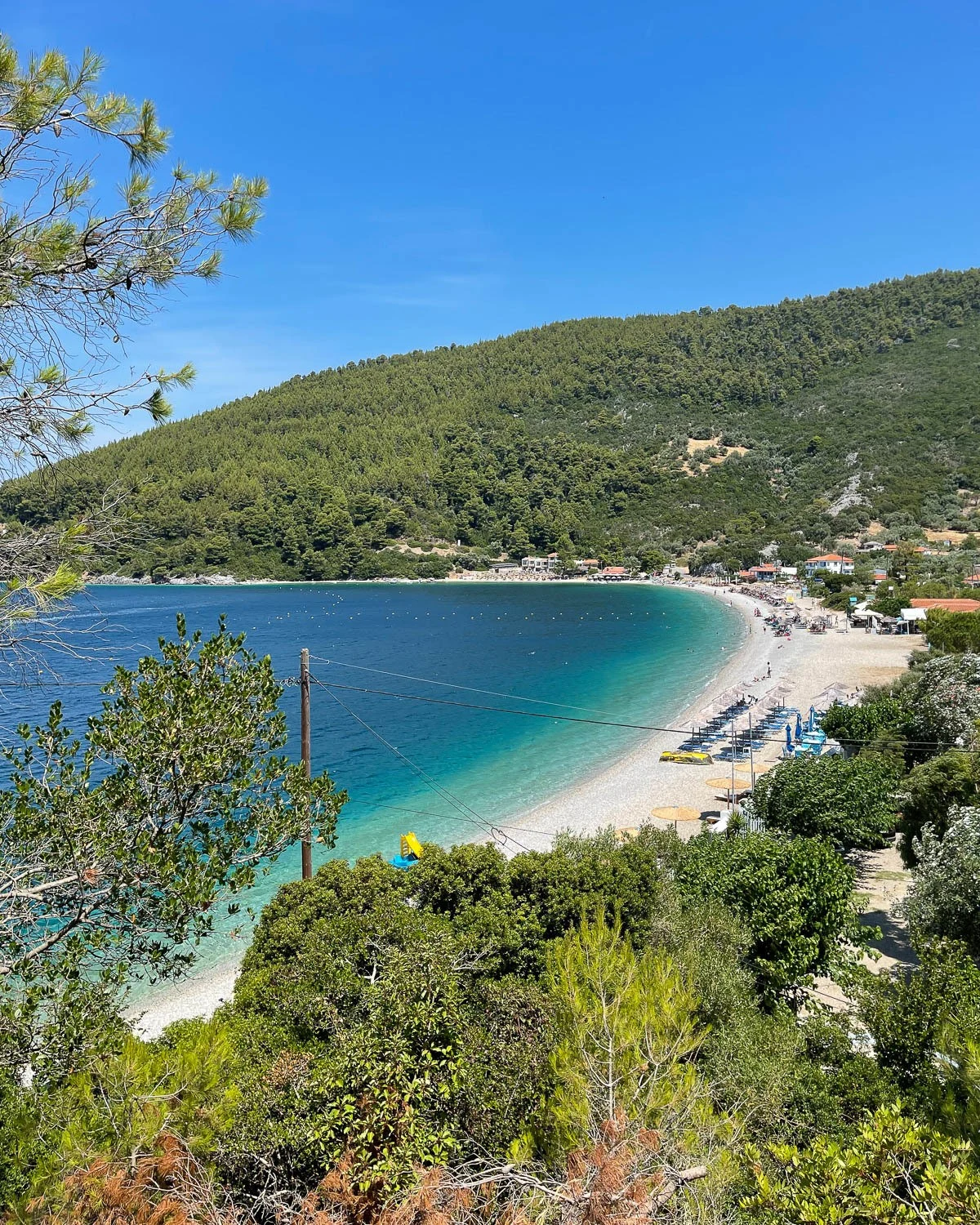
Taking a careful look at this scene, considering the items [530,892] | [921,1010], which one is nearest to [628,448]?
[530,892]

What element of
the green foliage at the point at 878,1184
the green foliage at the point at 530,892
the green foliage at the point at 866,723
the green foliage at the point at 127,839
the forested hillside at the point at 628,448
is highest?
the forested hillside at the point at 628,448

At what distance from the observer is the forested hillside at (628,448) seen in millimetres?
104625

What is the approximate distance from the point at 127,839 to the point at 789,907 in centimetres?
982

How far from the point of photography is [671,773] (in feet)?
87.4

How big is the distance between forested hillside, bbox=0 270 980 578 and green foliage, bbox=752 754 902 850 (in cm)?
8156

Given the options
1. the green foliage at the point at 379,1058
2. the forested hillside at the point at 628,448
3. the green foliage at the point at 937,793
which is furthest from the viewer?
the forested hillside at the point at 628,448

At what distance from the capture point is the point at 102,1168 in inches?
177

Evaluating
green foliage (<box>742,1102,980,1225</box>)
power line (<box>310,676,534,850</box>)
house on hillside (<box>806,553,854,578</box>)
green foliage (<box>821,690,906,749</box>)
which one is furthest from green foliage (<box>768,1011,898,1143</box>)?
house on hillside (<box>806,553,854,578</box>)

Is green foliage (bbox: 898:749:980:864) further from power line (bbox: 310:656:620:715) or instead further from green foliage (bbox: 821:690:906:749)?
power line (bbox: 310:656:620:715)

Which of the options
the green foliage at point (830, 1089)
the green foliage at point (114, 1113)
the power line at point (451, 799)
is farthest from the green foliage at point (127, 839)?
the power line at point (451, 799)

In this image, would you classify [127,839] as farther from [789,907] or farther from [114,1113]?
[789,907]

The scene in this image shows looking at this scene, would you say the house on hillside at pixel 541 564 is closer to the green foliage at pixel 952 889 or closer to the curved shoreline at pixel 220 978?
the curved shoreline at pixel 220 978

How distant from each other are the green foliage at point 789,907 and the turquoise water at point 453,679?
9.54 m

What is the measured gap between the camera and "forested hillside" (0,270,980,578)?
4119 inches
